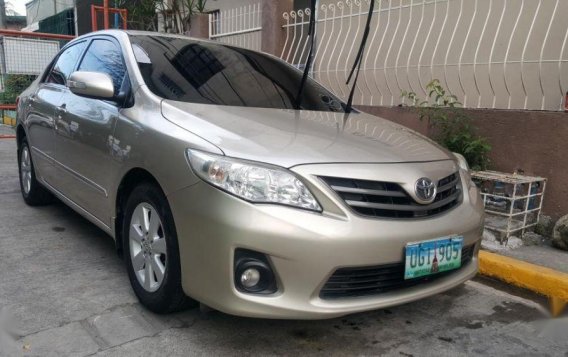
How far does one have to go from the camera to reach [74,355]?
225 cm

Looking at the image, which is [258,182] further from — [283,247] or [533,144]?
[533,144]

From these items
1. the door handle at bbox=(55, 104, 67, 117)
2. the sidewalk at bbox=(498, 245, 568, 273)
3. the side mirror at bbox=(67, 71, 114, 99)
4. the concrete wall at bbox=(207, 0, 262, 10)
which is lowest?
the sidewalk at bbox=(498, 245, 568, 273)

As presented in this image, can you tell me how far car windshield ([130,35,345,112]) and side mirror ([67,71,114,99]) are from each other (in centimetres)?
21

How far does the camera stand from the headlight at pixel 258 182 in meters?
2.10

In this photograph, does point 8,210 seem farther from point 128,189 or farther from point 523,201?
point 523,201

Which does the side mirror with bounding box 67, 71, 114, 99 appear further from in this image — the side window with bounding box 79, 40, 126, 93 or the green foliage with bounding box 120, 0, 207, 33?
the green foliage with bounding box 120, 0, 207, 33

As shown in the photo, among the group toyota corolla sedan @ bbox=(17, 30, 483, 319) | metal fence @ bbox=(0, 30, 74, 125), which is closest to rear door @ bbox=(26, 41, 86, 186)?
toyota corolla sedan @ bbox=(17, 30, 483, 319)

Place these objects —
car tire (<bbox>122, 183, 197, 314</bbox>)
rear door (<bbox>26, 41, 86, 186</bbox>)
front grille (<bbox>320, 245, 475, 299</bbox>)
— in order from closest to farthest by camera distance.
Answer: front grille (<bbox>320, 245, 475, 299</bbox>)
car tire (<bbox>122, 183, 197, 314</bbox>)
rear door (<bbox>26, 41, 86, 186</bbox>)

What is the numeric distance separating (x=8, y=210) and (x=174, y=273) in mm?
2998

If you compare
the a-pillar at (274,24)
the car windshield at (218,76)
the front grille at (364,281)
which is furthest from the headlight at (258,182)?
the a-pillar at (274,24)

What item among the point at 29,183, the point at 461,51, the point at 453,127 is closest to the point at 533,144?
the point at 453,127

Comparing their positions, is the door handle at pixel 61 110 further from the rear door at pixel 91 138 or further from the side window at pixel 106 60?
the side window at pixel 106 60

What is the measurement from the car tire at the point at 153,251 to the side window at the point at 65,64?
5.95 feet

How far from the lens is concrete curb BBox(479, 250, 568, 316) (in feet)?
10.2
